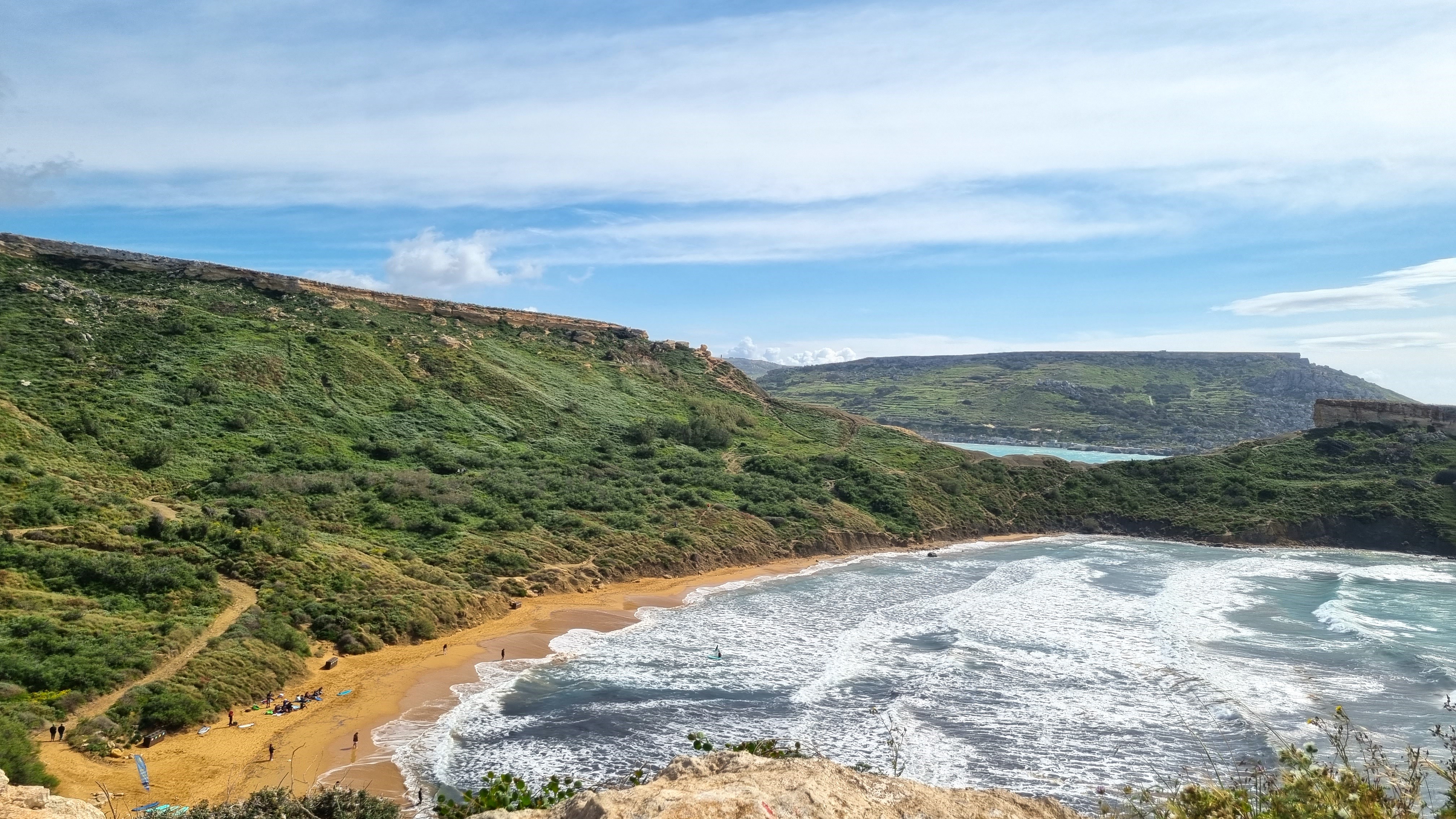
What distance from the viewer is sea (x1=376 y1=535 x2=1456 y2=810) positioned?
16562 millimetres

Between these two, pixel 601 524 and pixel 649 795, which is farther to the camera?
pixel 601 524

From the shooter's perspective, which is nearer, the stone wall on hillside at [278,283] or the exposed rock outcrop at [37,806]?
the exposed rock outcrop at [37,806]

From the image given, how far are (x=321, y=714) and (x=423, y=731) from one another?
2423 mm

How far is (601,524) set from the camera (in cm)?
3447

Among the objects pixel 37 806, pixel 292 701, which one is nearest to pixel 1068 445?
pixel 292 701

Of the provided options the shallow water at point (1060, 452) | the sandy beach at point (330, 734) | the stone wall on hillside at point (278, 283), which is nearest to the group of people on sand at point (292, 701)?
the sandy beach at point (330, 734)

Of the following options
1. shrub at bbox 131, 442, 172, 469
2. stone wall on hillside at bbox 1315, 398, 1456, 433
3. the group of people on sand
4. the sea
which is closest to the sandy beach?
the group of people on sand

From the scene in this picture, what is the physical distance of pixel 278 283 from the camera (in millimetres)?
51906

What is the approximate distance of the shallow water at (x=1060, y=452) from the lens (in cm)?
8919

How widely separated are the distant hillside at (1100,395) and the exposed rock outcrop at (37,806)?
4096 inches

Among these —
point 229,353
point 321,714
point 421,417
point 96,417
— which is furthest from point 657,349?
point 321,714

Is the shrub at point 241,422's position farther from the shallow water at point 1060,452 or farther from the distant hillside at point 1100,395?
the distant hillside at point 1100,395

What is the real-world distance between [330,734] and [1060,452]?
304ft

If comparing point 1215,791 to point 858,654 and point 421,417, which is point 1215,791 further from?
point 421,417
